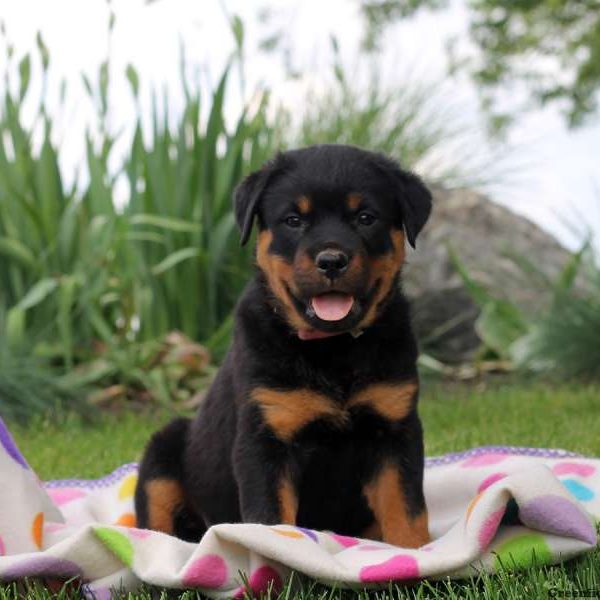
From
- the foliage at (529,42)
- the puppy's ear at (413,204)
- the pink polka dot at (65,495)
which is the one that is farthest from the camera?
the foliage at (529,42)

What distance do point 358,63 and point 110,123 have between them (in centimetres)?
296

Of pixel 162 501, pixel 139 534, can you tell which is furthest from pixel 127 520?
pixel 139 534

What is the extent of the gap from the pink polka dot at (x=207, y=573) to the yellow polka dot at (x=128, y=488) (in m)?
1.46

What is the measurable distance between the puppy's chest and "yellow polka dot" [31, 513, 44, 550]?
81 cm

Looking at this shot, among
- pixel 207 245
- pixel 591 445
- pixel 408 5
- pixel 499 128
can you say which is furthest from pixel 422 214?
pixel 408 5

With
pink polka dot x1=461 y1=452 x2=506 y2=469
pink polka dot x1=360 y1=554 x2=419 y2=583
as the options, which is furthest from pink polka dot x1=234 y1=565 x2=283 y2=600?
pink polka dot x1=461 y1=452 x2=506 y2=469

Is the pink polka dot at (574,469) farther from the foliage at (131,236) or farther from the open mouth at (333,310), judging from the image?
the foliage at (131,236)

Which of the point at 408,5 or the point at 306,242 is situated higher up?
the point at 408,5

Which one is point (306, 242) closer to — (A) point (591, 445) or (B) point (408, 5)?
(A) point (591, 445)

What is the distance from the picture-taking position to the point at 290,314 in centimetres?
285

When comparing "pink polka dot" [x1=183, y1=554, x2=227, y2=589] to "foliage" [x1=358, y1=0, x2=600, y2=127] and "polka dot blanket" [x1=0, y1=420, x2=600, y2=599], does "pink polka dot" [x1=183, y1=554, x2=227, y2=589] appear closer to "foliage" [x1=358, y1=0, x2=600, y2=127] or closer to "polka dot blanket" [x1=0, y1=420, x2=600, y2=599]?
"polka dot blanket" [x1=0, y1=420, x2=600, y2=599]

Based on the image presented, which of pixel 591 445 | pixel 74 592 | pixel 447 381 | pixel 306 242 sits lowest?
pixel 447 381

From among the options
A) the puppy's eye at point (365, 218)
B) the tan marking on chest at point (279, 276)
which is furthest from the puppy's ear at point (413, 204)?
the tan marking on chest at point (279, 276)

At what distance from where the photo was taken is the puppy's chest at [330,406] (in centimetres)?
272
